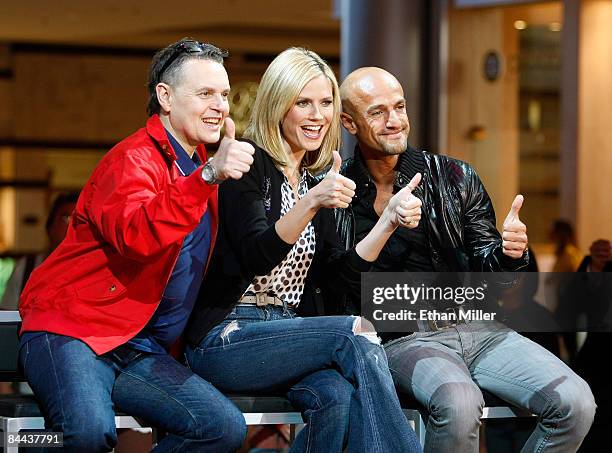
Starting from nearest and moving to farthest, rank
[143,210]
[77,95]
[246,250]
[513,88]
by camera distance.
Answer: [143,210] < [246,250] < [513,88] < [77,95]

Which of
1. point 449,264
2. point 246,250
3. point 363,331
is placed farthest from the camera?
point 449,264

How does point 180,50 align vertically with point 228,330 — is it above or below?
above

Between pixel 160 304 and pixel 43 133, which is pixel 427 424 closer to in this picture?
pixel 160 304

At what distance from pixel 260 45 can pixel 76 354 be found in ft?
39.0

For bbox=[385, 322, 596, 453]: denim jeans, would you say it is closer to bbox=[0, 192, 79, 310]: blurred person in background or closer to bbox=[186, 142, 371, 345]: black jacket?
bbox=[186, 142, 371, 345]: black jacket

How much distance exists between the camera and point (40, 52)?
50.5ft

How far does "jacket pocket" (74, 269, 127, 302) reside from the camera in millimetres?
3004

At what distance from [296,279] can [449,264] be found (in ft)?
1.79

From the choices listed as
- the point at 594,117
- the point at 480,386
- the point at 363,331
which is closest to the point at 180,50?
the point at 363,331

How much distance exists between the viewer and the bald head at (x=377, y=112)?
11.8ft

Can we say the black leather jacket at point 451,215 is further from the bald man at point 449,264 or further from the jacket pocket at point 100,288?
the jacket pocket at point 100,288

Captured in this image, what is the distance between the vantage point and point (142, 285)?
3.04 meters

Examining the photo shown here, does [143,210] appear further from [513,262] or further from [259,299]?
[513,262]

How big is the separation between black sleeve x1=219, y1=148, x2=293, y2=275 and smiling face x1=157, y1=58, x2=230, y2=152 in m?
0.15
